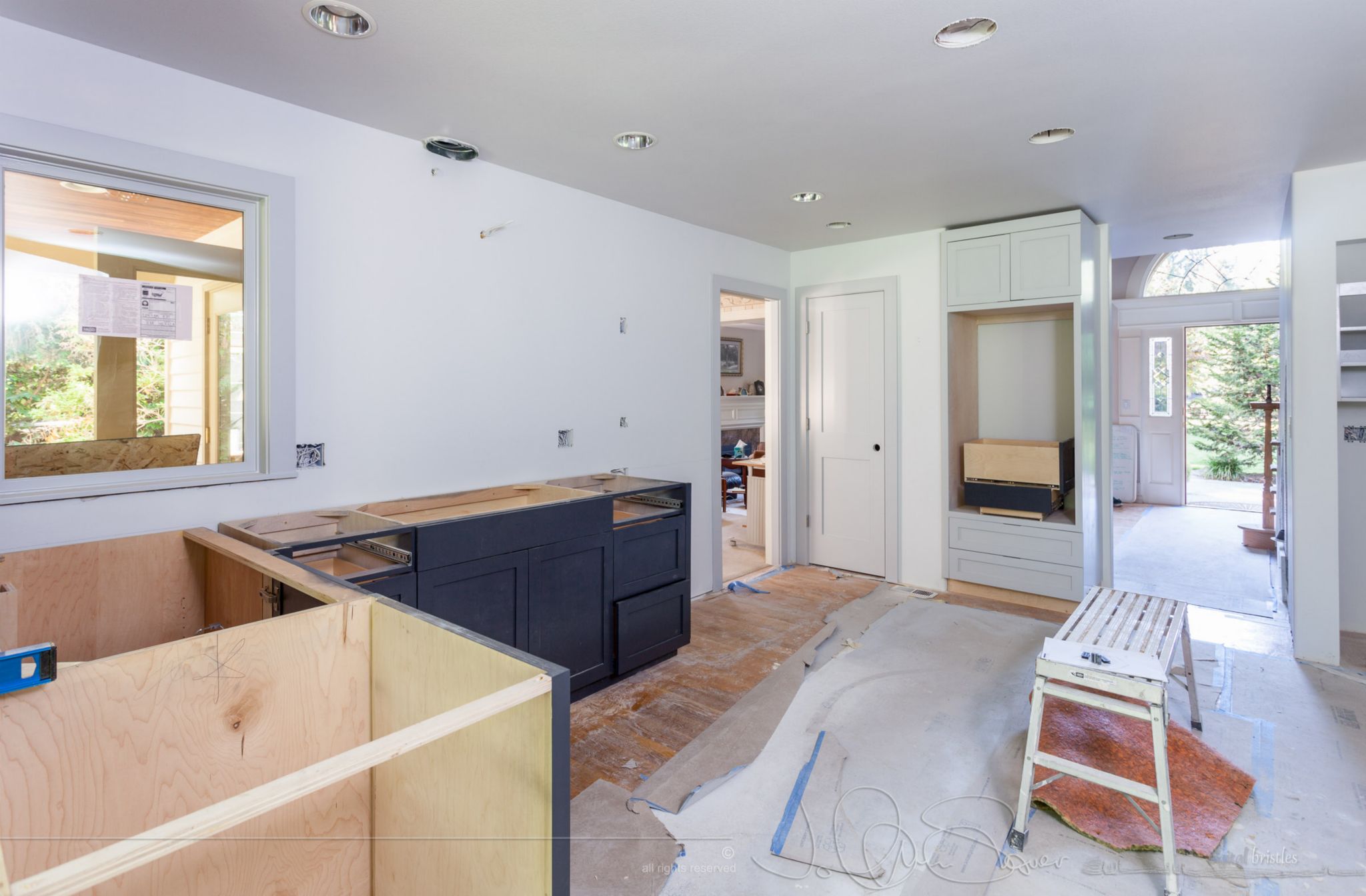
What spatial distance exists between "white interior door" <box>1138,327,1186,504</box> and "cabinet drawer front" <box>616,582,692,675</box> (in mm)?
7136

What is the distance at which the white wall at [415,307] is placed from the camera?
2154 mm

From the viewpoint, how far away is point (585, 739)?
265 cm

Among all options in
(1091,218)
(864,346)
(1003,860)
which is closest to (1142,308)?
(1091,218)

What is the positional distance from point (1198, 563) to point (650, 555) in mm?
4682

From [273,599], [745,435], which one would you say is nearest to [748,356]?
[745,435]

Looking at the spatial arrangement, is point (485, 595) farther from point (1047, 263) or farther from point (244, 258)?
point (1047, 263)

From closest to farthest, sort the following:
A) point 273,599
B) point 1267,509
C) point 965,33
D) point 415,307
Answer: point 273,599 → point 965,33 → point 415,307 → point 1267,509

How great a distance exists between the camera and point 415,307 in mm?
2914

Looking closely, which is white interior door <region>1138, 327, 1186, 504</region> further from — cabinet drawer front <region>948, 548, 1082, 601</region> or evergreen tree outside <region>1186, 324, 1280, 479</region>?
cabinet drawer front <region>948, 548, 1082, 601</region>

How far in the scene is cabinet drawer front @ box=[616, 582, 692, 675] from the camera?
315 centimetres

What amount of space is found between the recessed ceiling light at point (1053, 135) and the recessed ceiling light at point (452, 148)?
96.0 inches

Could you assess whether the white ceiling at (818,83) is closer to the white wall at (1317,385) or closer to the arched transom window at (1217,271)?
the white wall at (1317,385)

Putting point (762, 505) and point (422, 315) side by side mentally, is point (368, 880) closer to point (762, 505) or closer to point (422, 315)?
point (422, 315)

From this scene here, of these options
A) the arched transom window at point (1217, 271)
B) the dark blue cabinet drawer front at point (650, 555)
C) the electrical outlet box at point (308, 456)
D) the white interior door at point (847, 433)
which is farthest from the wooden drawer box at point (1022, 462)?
the arched transom window at point (1217, 271)
